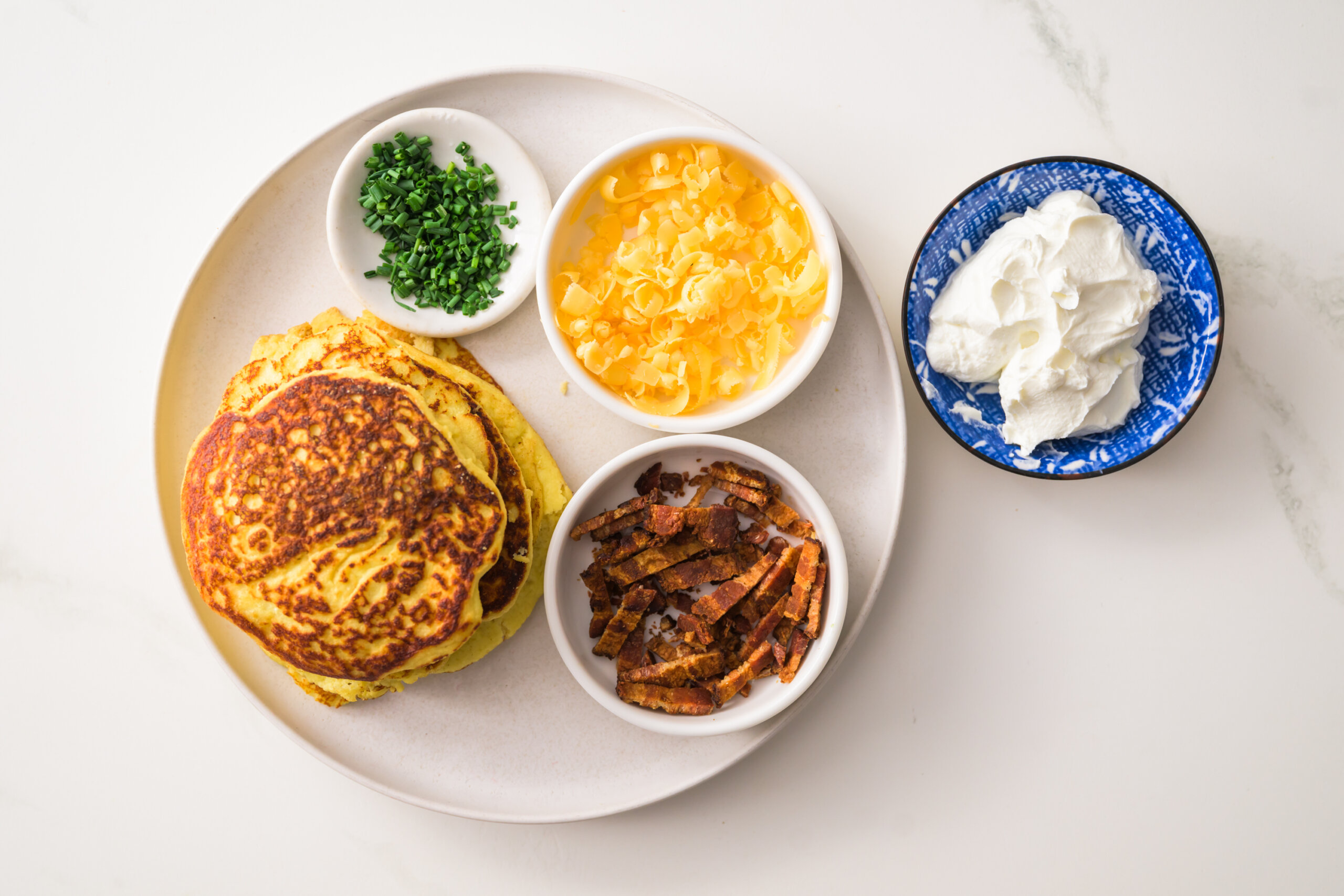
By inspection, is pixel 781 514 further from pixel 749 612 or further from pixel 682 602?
pixel 682 602

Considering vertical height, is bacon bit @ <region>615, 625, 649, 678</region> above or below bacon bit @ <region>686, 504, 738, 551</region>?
below

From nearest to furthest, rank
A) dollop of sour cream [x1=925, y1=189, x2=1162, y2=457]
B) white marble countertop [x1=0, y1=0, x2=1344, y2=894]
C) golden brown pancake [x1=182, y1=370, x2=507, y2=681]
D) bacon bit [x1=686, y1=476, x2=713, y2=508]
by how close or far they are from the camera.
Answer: golden brown pancake [x1=182, y1=370, x2=507, y2=681], dollop of sour cream [x1=925, y1=189, x2=1162, y2=457], bacon bit [x1=686, y1=476, x2=713, y2=508], white marble countertop [x1=0, y1=0, x2=1344, y2=894]

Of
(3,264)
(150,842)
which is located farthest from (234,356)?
(150,842)

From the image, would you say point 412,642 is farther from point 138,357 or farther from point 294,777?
point 138,357

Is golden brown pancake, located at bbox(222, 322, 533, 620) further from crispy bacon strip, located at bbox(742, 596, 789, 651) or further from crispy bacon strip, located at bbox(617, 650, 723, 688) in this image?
crispy bacon strip, located at bbox(742, 596, 789, 651)

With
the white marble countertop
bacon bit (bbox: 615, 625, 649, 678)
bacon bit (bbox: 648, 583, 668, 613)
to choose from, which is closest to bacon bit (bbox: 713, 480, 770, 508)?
bacon bit (bbox: 648, 583, 668, 613)

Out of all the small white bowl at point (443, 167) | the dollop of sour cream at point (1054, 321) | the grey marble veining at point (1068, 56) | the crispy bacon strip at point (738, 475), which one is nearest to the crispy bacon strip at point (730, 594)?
the crispy bacon strip at point (738, 475)

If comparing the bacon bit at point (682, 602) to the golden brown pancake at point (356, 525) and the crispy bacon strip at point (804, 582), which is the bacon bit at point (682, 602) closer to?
the crispy bacon strip at point (804, 582)
